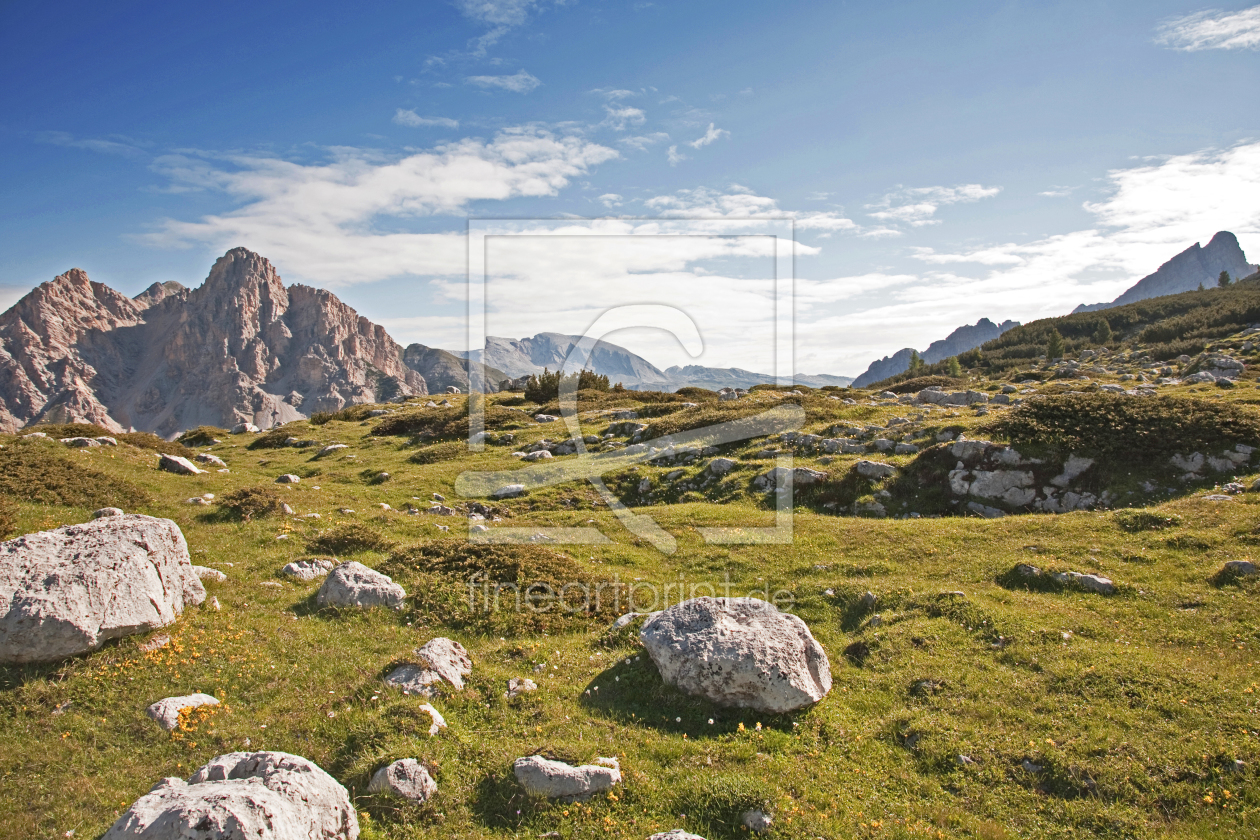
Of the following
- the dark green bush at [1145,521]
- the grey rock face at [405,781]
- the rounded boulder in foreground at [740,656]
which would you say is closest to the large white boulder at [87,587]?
the grey rock face at [405,781]

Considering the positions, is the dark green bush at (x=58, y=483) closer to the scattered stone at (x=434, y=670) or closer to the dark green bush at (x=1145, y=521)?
the scattered stone at (x=434, y=670)

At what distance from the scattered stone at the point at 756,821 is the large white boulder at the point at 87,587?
1128 centimetres

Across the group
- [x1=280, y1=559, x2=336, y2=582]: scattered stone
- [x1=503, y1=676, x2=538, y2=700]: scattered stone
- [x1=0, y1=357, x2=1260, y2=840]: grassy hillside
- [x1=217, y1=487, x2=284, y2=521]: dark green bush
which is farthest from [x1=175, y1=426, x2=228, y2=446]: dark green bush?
[x1=503, y1=676, x2=538, y2=700]: scattered stone

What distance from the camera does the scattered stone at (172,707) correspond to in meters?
9.28

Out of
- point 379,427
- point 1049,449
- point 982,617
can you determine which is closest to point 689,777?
point 982,617

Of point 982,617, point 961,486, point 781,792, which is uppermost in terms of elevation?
point 961,486

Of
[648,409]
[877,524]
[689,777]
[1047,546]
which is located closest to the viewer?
[689,777]

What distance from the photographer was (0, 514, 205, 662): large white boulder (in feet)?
32.4

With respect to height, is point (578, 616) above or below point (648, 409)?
below

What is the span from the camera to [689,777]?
8.95 m

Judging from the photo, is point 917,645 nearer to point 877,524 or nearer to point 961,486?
point 877,524

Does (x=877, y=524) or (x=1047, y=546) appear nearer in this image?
(x=1047, y=546)

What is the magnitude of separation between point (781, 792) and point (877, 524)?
14226mm

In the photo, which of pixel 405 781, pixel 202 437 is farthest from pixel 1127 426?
pixel 202 437
